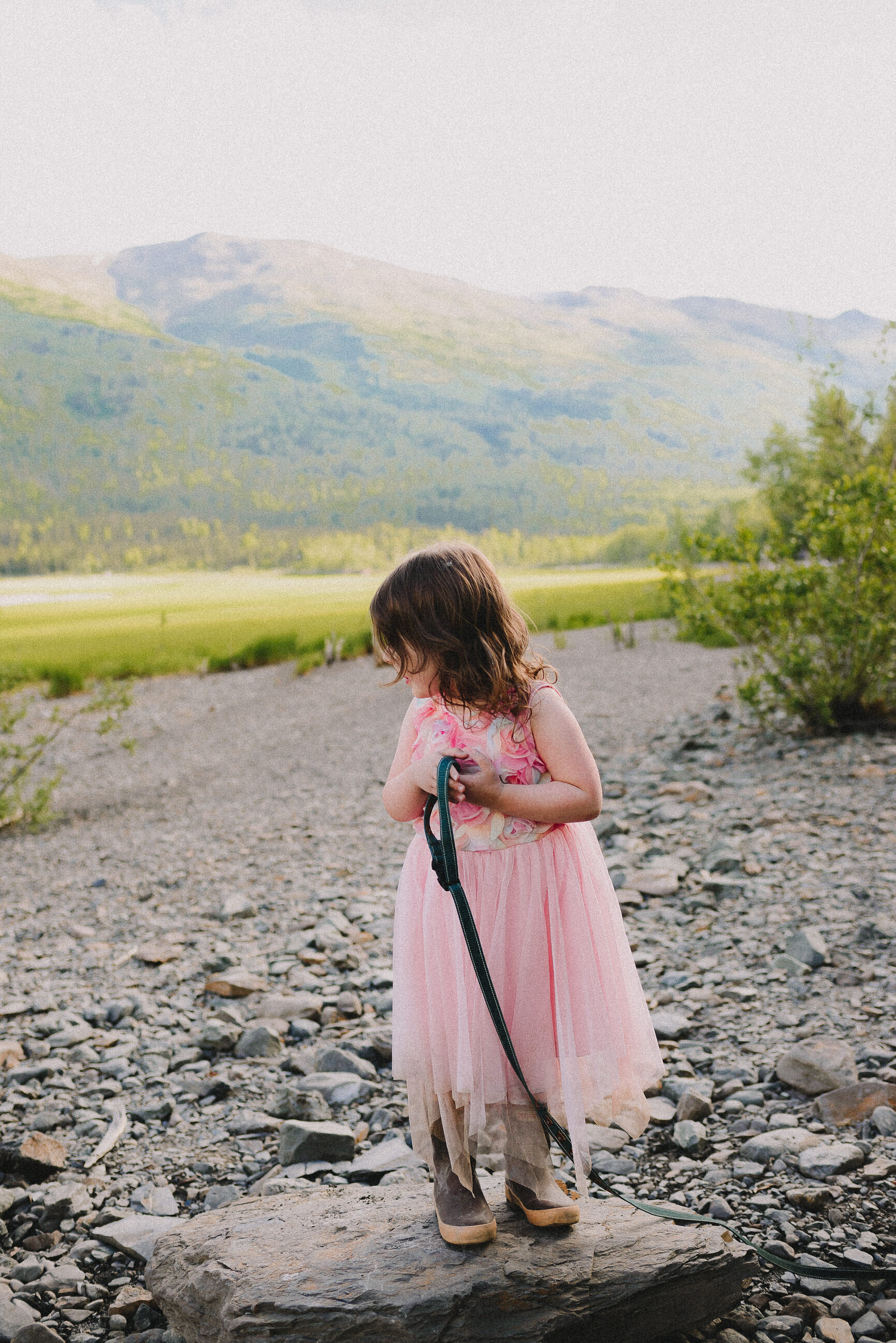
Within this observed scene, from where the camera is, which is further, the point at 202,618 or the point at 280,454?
the point at 280,454

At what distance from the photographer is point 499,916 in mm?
1826

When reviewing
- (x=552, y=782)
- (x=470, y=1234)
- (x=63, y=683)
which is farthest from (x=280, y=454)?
(x=470, y=1234)

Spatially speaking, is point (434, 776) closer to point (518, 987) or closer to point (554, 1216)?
point (518, 987)

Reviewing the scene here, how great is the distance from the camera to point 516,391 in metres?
154

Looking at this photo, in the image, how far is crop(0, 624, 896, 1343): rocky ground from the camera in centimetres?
228

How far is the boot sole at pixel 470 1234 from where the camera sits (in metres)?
1.85

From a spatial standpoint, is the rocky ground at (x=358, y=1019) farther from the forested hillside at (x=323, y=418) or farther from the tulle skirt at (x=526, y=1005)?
the forested hillside at (x=323, y=418)

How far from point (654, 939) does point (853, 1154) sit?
74.5 inches

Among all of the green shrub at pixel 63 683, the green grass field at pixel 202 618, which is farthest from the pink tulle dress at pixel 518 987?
the green shrub at pixel 63 683

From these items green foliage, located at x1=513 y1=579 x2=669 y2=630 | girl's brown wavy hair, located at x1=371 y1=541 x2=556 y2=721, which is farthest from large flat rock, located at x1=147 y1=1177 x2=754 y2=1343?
green foliage, located at x1=513 y1=579 x2=669 y2=630

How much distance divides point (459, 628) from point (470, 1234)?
1308 millimetres

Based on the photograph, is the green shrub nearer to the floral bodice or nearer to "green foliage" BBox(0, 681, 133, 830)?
"green foliage" BBox(0, 681, 133, 830)

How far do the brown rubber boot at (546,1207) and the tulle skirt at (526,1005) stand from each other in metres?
0.13

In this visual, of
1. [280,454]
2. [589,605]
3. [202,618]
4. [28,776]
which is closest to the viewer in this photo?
[28,776]
